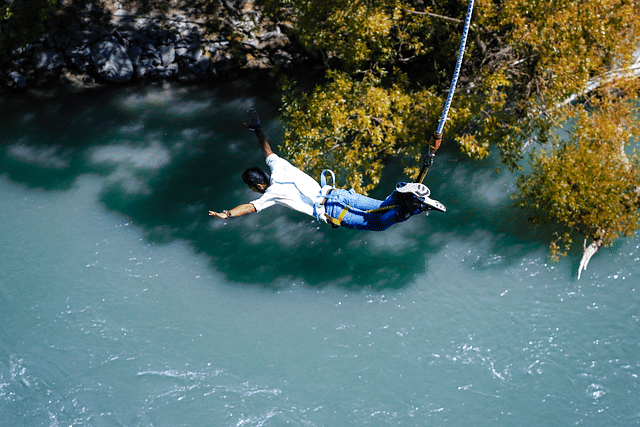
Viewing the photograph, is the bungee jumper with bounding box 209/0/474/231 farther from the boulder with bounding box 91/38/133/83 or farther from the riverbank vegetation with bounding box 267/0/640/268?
the boulder with bounding box 91/38/133/83

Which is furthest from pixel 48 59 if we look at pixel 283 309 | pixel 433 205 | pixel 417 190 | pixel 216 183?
pixel 433 205

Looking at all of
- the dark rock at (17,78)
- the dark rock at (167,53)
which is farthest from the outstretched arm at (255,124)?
the dark rock at (17,78)

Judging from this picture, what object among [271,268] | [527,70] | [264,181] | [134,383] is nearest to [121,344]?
[134,383]

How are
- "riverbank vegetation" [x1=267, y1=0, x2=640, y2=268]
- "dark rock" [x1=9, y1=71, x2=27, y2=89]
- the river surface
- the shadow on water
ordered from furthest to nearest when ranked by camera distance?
1. "dark rock" [x1=9, y1=71, x2=27, y2=89]
2. the shadow on water
3. the river surface
4. "riverbank vegetation" [x1=267, y1=0, x2=640, y2=268]

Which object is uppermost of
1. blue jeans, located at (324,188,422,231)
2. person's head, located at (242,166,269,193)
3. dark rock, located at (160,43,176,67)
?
person's head, located at (242,166,269,193)

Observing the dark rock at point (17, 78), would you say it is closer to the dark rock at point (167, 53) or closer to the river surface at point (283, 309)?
the river surface at point (283, 309)

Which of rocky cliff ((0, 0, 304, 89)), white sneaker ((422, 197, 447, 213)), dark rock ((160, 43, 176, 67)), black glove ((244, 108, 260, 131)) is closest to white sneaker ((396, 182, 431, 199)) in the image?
white sneaker ((422, 197, 447, 213))

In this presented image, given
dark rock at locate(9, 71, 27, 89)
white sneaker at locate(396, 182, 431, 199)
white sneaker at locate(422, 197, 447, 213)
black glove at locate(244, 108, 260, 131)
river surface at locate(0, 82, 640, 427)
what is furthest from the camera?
dark rock at locate(9, 71, 27, 89)
